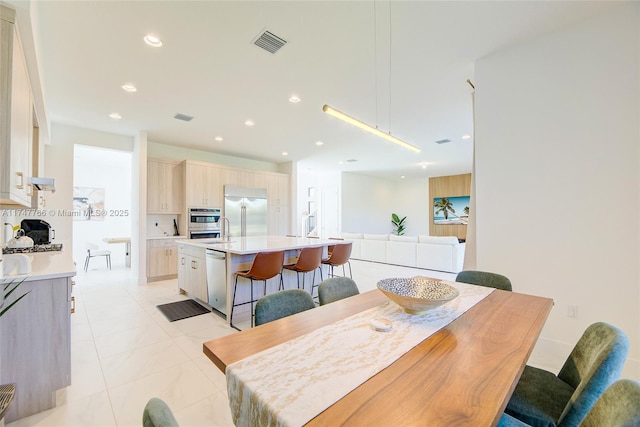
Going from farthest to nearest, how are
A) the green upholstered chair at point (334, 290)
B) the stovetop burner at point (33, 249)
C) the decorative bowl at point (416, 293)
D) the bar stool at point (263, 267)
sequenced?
the bar stool at point (263, 267) < the stovetop burner at point (33, 249) < the green upholstered chair at point (334, 290) < the decorative bowl at point (416, 293)

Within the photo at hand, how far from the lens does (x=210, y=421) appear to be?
5.69 feet

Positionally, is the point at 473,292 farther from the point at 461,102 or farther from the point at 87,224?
the point at 87,224

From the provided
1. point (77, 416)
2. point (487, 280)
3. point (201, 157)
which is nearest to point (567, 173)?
point (487, 280)

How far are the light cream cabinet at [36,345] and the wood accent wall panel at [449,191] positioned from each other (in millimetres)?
10421

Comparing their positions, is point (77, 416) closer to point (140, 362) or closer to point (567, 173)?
point (140, 362)

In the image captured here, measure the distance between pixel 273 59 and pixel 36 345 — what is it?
3.02 metres

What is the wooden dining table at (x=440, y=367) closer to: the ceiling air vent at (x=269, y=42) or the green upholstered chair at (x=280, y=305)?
the green upholstered chair at (x=280, y=305)

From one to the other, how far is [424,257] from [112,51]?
21.0ft

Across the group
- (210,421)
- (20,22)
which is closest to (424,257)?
(210,421)

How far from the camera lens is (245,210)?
6.62 meters

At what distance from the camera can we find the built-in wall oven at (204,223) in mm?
5777

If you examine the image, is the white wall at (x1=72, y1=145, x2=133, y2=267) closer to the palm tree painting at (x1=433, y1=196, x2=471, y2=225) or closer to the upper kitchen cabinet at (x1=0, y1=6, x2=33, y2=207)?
the upper kitchen cabinet at (x1=0, y1=6, x2=33, y2=207)

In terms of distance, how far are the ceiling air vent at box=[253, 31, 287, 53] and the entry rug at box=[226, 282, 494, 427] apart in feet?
8.02

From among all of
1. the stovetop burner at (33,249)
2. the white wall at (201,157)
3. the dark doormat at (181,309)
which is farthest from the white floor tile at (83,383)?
the white wall at (201,157)
